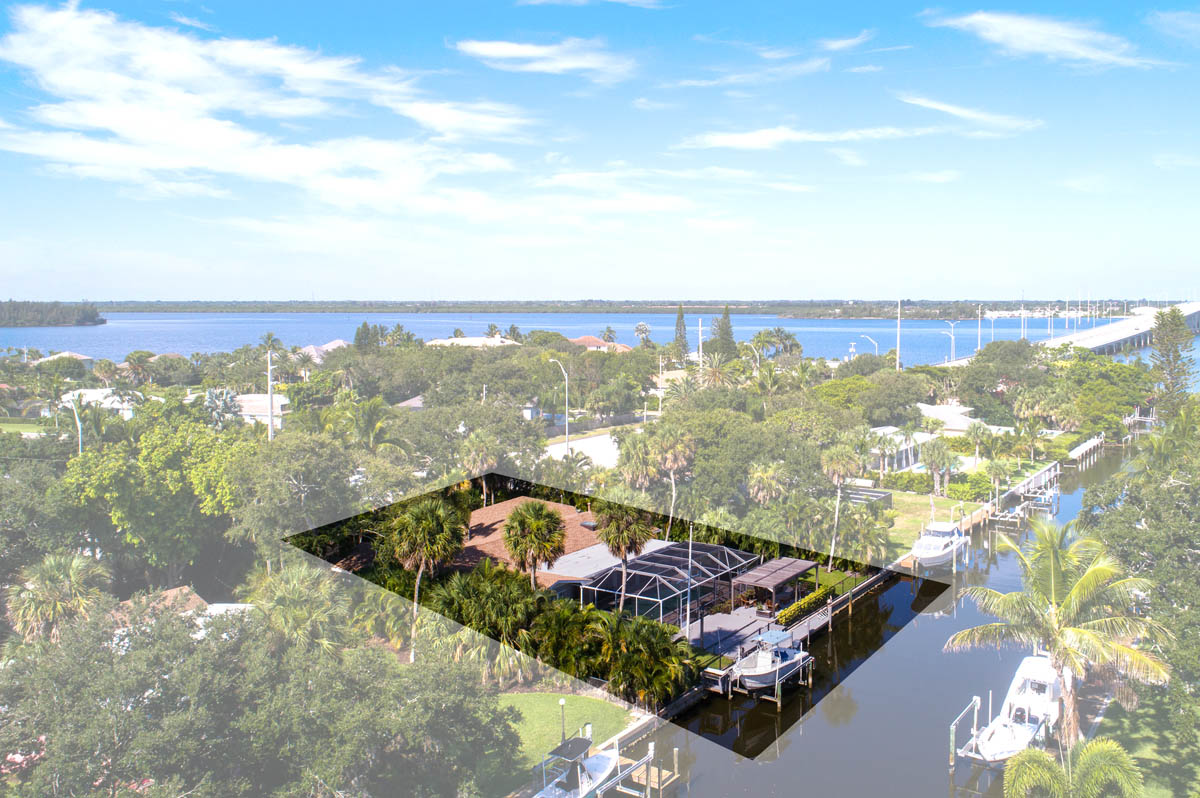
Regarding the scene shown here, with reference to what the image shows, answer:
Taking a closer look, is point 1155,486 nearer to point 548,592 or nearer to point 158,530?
point 548,592

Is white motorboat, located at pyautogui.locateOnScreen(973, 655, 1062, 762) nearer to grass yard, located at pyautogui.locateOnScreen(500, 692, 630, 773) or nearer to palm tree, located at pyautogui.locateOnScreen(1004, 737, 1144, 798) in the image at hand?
palm tree, located at pyautogui.locateOnScreen(1004, 737, 1144, 798)

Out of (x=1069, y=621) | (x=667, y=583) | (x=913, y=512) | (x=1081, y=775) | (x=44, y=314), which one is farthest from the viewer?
(x=44, y=314)

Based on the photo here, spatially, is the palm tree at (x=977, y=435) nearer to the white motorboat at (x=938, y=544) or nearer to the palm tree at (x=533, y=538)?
the white motorboat at (x=938, y=544)

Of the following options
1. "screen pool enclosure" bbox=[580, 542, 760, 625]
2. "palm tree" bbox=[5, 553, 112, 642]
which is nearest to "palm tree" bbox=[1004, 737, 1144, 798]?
"screen pool enclosure" bbox=[580, 542, 760, 625]

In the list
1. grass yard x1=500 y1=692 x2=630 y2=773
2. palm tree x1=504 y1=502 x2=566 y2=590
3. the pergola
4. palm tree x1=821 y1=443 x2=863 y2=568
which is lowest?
grass yard x1=500 y1=692 x2=630 y2=773

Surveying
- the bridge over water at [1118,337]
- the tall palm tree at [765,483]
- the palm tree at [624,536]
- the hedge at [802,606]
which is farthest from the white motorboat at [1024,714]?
the bridge over water at [1118,337]

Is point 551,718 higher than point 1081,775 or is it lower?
lower

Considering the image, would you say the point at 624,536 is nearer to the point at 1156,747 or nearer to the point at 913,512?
the point at 1156,747

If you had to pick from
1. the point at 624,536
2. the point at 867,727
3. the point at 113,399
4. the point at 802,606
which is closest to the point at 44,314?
the point at 113,399
